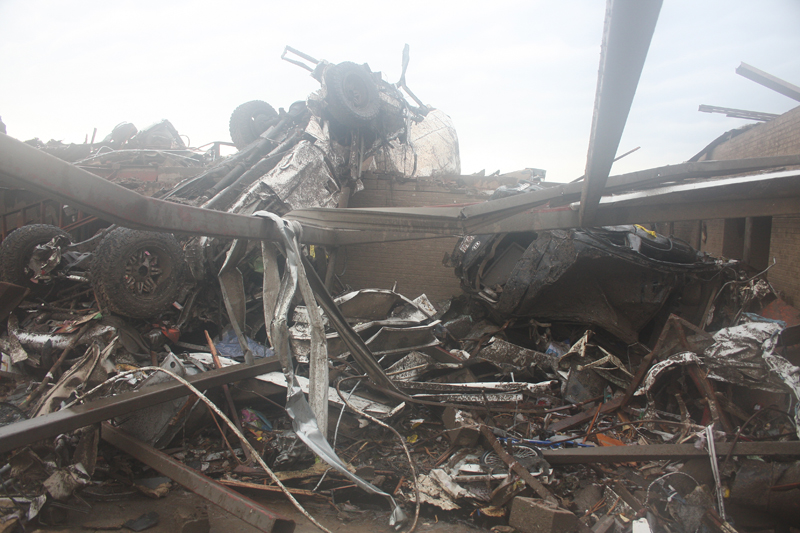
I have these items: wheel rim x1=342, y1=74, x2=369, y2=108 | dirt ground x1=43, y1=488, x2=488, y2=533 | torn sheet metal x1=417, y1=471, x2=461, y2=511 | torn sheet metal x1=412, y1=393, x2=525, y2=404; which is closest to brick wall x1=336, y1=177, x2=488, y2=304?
wheel rim x1=342, y1=74, x2=369, y2=108

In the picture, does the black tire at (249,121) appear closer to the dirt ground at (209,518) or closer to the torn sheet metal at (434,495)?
the dirt ground at (209,518)

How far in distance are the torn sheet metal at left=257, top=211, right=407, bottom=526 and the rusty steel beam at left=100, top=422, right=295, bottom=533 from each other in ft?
1.52

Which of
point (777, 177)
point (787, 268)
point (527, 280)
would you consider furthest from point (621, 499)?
point (787, 268)

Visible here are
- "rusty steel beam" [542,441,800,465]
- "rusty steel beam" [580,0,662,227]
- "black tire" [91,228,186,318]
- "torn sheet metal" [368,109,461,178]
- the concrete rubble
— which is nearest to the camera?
"rusty steel beam" [580,0,662,227]

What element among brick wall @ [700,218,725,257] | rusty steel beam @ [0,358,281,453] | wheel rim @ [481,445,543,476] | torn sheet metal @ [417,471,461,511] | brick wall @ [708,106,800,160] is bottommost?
torn sheet metal @ [417,471,461,511]

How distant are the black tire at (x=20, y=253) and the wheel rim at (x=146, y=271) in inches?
70.7

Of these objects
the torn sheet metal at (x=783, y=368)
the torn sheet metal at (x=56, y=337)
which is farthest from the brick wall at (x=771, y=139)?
the torn sheet metal at (x=56, y=337)

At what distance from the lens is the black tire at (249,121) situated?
9008 millimetres

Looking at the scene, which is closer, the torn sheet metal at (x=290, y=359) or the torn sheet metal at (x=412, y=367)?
the torn sheet metal at (x=290, y=359)

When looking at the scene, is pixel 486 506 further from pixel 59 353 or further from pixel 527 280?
pixel 59 353

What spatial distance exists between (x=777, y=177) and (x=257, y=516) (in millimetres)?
3113

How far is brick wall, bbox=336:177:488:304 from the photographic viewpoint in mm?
8031

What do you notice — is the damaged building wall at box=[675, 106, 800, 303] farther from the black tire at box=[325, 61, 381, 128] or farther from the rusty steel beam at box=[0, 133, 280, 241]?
the black tire at box=[325, 61, 381, 128]

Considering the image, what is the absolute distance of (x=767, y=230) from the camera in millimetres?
6855
